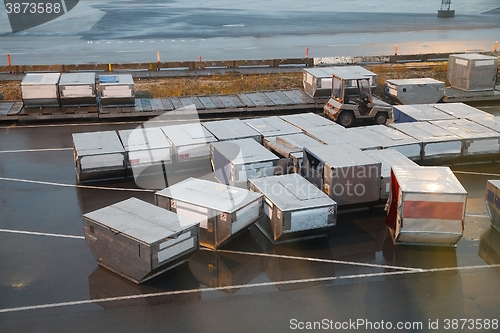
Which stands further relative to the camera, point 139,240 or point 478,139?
point 478,139

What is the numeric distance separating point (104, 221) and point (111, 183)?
587 cm

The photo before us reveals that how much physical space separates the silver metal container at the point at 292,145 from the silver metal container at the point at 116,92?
28.0ft

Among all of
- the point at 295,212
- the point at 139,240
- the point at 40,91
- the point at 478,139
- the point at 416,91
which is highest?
the point at 40,91

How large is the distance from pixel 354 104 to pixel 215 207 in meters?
11.9

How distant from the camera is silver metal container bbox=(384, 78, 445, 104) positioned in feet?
85.4

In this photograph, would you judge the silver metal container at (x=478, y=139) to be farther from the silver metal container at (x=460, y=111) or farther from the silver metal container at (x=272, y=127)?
the silver metal container at (x=272, y=127)

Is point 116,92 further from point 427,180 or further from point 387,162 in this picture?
point 427,180

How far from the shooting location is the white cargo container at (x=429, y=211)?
13.4m

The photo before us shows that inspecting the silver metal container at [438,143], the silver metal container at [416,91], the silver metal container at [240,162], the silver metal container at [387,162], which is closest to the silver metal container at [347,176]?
the silver metal container at [387,162]

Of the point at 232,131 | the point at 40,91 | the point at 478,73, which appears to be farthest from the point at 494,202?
the point at 40,91

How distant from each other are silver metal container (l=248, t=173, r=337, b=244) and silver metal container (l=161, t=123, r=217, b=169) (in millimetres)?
4381

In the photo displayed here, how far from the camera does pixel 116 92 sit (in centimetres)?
2480

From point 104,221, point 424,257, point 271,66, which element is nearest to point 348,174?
point 424,257

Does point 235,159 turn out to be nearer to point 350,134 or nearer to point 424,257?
point 350,134
